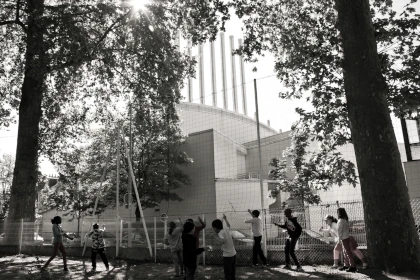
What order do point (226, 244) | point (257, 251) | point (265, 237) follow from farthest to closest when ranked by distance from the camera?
point (265, 237), point (257, 251), point (226, 244)

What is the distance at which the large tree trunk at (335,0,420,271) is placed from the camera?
7.77 metres

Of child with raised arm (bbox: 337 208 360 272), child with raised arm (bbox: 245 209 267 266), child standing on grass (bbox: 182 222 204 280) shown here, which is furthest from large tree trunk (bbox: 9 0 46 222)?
child with raised arm (bbox: 337 208 360 272)

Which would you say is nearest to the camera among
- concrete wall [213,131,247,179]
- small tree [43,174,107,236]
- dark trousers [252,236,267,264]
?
dark trousers [252,236,267,264]

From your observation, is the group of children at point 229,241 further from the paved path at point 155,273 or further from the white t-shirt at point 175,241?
the paved path at point 155,273

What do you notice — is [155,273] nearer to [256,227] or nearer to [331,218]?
[256,227]

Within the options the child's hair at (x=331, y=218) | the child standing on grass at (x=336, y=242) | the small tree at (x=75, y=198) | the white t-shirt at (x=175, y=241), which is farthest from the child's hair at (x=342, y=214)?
the small tree at (x=75, y=198)

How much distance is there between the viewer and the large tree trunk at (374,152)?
7.77 metres

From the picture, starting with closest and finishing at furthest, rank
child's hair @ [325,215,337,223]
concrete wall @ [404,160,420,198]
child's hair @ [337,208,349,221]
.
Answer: child's hair @ [337,208,349,221] → child's hair @ [325,215,337,223] → concrete wall @ [404,160,420,198]

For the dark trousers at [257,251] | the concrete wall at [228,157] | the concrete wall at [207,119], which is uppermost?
the concrete wall at [207,119]

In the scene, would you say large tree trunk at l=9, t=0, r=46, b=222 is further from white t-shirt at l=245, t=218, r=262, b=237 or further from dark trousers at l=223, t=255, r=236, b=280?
dark trousers at l=223, t=255, r=236, b=280

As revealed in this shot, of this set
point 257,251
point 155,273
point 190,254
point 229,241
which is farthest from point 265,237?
point 190,254

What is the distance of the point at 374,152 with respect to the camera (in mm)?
8195

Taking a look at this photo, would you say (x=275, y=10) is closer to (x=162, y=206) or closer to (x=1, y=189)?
(x=162, y=206)

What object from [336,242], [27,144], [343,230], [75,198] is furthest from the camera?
[75,198]
